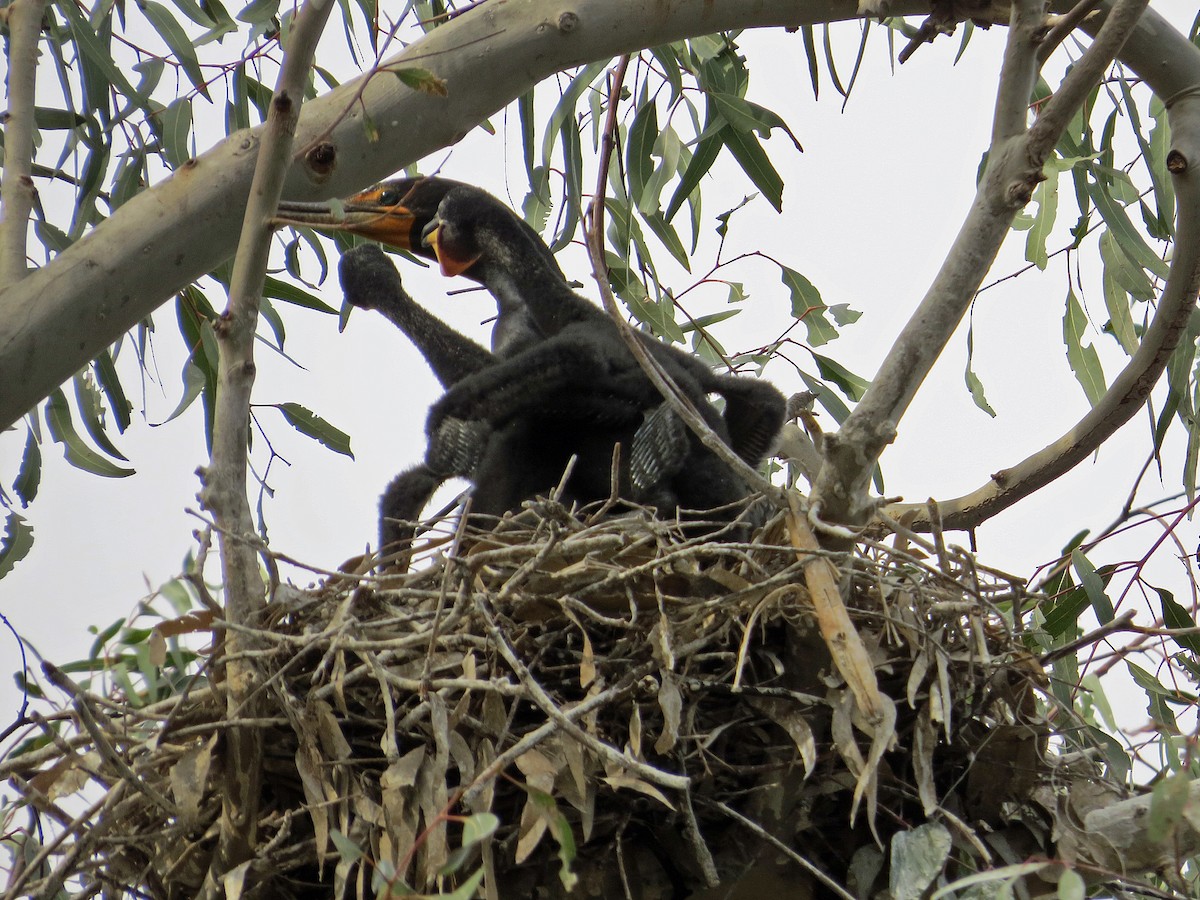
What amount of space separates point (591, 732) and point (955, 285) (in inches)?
32.4

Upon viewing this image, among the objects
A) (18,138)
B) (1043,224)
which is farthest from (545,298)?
(1043,224)

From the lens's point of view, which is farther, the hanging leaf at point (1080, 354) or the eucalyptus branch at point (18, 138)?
the hanging leaf at point (1080, 354)

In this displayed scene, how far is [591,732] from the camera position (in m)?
1.81

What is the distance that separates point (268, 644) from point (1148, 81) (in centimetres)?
190

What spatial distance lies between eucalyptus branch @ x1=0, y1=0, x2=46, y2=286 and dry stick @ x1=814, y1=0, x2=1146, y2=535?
53.6 inches

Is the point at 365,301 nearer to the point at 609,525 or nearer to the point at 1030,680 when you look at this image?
the point at 609,525

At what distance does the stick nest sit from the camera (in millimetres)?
1839

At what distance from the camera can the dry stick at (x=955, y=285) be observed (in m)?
1.88

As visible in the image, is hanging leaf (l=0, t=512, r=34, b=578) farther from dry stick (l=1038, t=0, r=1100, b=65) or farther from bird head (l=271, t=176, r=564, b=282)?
dry stick (l=1038, t=0, r=1100, b=65)

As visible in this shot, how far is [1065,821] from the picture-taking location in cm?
201

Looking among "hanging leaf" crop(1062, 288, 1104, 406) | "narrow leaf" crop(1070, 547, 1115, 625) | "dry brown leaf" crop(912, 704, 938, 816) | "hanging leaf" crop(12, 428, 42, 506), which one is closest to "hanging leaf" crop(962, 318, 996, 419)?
"hanging leaf" crop(1062, 288, 1104, 406)

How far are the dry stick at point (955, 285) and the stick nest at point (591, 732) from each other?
12 centimetres

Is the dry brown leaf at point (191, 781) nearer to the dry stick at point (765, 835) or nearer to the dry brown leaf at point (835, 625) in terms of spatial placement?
the dry stick at point (765, 835)

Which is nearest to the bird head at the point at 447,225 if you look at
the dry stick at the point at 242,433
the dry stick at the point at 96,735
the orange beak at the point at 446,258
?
the orange beak at the point at 446,258
